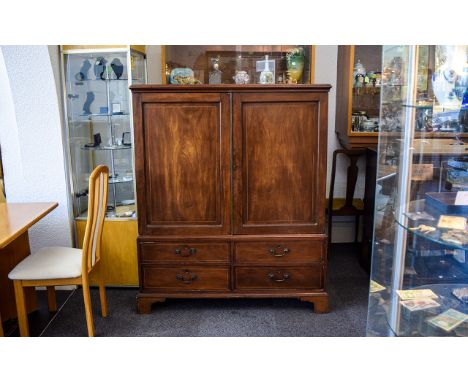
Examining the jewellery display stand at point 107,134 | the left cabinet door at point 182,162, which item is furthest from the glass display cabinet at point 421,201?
the jewellery display stand at point 107,134

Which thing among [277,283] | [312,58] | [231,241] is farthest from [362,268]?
[312,58]

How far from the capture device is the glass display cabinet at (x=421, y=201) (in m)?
1.62

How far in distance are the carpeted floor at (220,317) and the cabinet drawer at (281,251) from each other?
0.40 metres

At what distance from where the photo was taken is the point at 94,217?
248 cm

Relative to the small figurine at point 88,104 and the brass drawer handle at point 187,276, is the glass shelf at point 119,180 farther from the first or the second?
the brass drawer handle at point 187,276

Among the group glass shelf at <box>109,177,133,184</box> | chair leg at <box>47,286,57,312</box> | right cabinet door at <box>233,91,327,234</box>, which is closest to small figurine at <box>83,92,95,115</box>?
glass shelf at <box>109,177,133,184</box>

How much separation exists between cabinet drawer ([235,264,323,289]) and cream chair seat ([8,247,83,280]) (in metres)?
1.10

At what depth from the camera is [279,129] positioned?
2.78 m

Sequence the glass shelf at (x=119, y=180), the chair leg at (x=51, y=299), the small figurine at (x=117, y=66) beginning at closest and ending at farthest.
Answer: the chair leg at (x=51, y=299), the small figurine at (x=117, y=66), the glass shelf at (x=119, y=180)

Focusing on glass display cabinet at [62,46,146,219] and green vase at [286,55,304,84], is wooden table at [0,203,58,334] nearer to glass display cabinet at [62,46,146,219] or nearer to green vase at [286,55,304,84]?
glass display cabinet at [62,46,146,219]

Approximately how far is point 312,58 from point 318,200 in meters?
1.18

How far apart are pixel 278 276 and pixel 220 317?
504 millimetres

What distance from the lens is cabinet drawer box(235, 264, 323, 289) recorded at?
2926 millimetres

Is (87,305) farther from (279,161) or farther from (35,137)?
(279,161)
